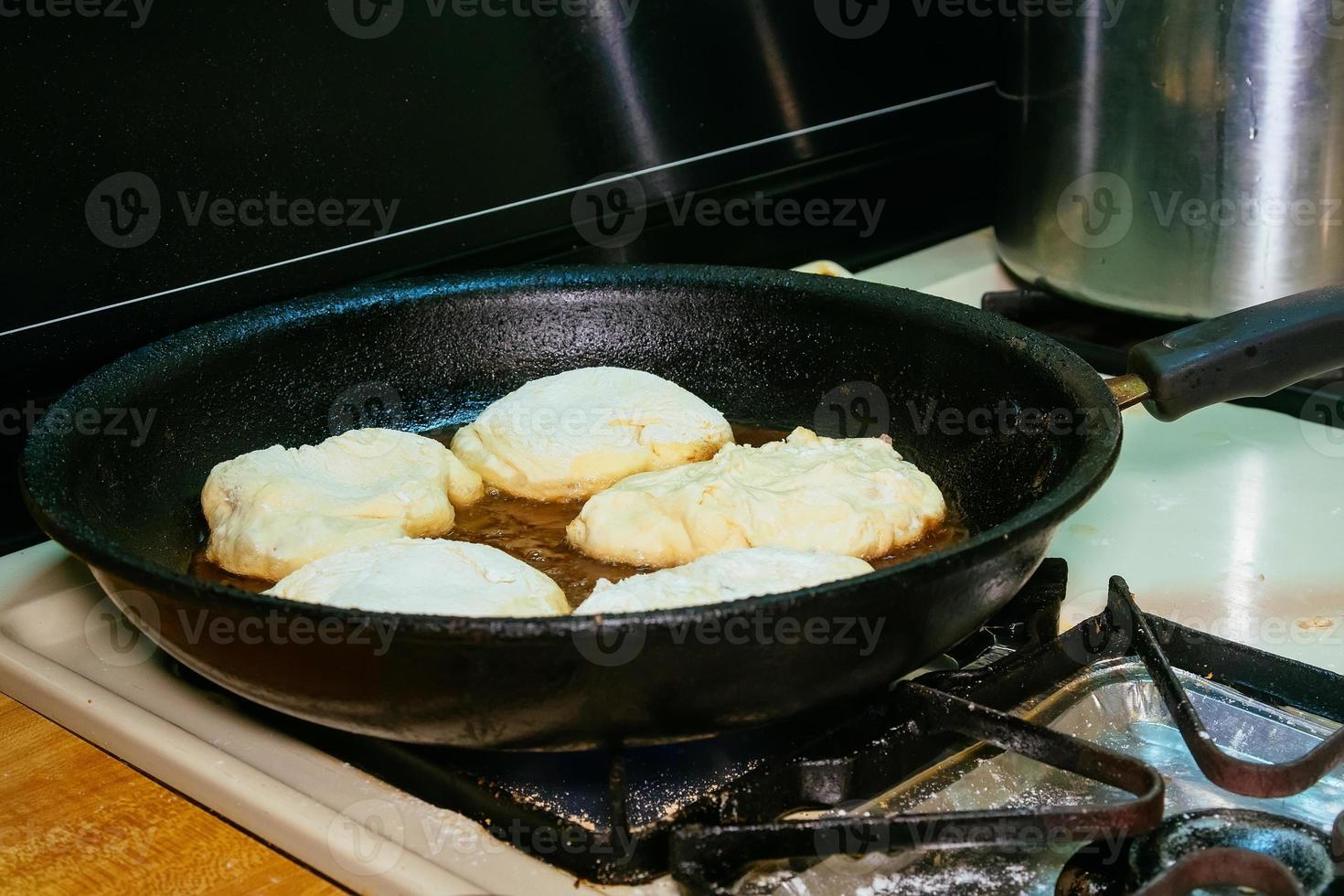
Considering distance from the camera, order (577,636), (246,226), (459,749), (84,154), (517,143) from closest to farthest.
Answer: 1. (577,636)
2. (459,749)
3. (84,154)
4. (246,226)
5. (517,143)

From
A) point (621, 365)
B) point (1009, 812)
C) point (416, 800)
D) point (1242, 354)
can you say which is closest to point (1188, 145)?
point (1242, 354)

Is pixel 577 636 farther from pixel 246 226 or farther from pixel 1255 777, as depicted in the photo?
pixel 246 226

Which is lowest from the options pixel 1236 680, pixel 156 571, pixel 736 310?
pixel 1236 680

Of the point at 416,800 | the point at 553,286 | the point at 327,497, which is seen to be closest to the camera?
the point at 416,800

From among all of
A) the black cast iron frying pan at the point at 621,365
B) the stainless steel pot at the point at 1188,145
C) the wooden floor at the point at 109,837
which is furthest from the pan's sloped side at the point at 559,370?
the stainless steel pot at the point at 1188,145

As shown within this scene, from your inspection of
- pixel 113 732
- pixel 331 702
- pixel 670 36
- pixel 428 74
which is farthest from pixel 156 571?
pixel 670 36

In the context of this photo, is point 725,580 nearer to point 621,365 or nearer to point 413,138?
point 621,365

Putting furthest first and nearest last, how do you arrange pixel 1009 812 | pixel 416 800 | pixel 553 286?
1. pixel 553 286
2. pixel 416 800
3. pixel 1009 812

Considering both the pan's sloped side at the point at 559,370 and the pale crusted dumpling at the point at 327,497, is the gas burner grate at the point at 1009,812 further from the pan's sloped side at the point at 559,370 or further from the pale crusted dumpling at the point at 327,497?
the pale crusted dumpling at the point at 327,497
